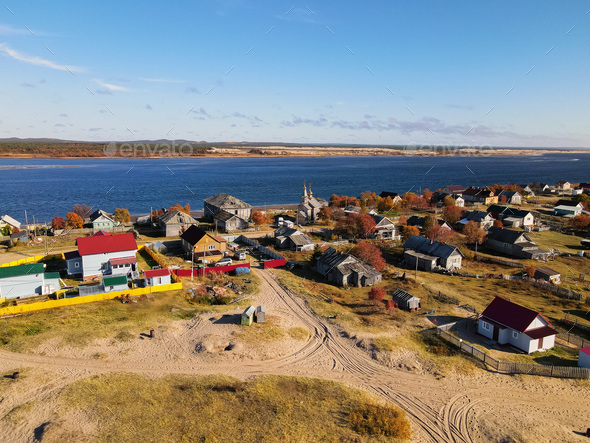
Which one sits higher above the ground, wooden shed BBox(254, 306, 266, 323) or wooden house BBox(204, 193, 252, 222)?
wooden house BBox(204, 193, 252, 222)

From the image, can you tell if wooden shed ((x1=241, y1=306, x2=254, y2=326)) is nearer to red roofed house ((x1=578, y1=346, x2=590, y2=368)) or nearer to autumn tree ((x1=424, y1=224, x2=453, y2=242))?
red roofed house ((x1=578, y1=346, x2=590, y2=368))

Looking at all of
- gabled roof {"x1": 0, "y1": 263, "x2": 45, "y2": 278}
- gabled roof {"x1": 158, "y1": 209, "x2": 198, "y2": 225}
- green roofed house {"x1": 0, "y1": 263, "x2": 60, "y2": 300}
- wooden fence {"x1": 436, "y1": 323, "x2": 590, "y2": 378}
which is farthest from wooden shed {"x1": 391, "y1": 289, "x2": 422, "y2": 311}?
gabled roof {"x1": 158, "y1": 209, "x2": 198, "y2": 225}

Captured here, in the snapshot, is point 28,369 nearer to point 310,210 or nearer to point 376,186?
point 310,210

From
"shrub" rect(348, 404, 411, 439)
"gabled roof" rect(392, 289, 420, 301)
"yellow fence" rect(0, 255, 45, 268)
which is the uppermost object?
"yellow fence" rect(0, 255, 45, 268)

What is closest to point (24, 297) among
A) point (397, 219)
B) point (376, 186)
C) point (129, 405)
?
point (129, 405)

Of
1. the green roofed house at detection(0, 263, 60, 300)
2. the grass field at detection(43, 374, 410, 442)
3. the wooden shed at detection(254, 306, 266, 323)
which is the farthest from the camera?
the green roofed house at detection(0, 263, 60, 300)

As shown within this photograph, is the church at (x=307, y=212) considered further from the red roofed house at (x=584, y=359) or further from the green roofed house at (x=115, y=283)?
the red roofed house at (x=584, y=359)

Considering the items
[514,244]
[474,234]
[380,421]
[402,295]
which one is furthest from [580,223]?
[380,421]
